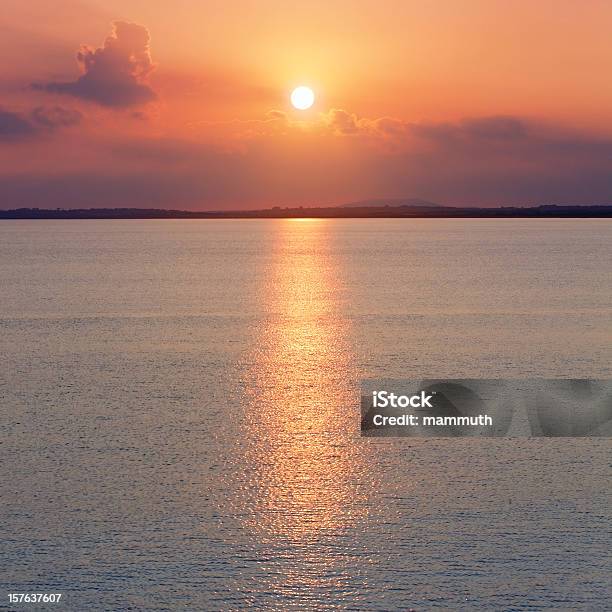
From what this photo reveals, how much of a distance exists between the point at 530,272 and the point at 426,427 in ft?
112

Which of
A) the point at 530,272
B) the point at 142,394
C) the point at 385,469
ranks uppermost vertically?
the point at 530,272

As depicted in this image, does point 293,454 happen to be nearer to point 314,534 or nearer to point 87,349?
point 314,534

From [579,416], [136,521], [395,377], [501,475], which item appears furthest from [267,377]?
[136,521]

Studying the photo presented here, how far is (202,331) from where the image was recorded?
67.1ft
